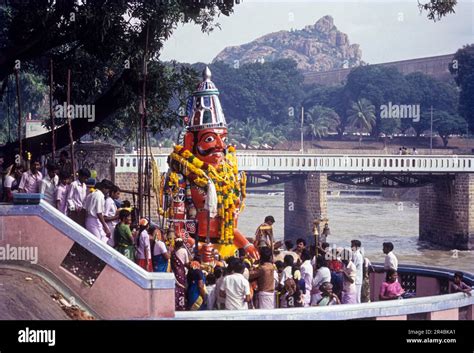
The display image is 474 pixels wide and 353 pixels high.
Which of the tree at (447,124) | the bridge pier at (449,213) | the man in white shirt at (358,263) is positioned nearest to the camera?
the man in white shirt at (358,263)

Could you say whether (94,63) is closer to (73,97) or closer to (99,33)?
(73,97)

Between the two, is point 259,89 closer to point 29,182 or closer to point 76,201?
point 29,182

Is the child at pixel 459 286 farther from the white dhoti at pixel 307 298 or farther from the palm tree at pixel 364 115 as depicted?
the palm tree at pixel 364 115

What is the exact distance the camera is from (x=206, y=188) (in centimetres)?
1590

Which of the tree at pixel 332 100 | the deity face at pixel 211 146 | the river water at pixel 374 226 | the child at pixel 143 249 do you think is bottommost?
the river water at pixel 374 226

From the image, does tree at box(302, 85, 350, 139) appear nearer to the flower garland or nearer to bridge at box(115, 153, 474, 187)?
bridge at box(115, 153, 474, 187)

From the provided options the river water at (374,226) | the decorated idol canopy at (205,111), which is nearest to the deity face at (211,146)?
the decorated idol canopy at (205,111)

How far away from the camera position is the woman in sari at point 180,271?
39.7ft

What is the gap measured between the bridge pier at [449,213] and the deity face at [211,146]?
30973mm
